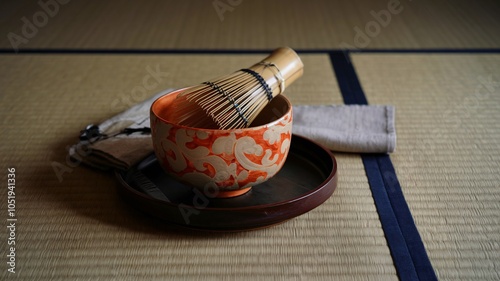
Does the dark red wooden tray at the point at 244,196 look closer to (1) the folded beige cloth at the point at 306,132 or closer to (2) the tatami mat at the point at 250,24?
(1) the folded beige cloth at the point at 306,132

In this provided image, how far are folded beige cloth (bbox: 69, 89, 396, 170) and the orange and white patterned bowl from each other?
0.14m

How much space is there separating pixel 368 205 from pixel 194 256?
26 centimetres

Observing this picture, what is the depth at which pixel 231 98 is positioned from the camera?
2.45 feet

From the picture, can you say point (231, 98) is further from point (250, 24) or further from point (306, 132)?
point (250, 24)

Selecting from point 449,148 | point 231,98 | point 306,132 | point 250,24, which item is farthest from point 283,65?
point 250,24

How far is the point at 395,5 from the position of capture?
2.14 meters

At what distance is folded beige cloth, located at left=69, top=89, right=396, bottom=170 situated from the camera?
90 centimetres

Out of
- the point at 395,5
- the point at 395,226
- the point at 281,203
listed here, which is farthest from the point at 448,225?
the point at 395,5

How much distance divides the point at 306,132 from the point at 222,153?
33 cm

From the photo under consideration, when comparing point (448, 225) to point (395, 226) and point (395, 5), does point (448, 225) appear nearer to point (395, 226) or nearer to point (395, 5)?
point (395, 226)

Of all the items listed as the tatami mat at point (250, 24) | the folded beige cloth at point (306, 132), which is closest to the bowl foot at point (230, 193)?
the folded beige cloth at point (306, 132)

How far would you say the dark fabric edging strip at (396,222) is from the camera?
2.24 feet

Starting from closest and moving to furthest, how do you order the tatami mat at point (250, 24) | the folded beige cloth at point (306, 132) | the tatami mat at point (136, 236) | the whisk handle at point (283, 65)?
the tatami mat at point (136, 236), the whisk handle at point (283, 65), the folded beige cloth at point (306, 132), the tatami mat at point (250, 24)

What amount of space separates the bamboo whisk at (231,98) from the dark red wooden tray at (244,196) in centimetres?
10
